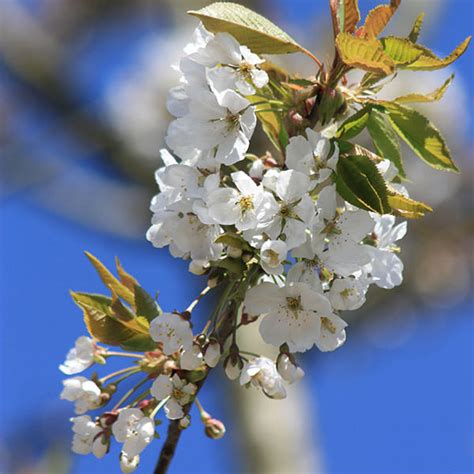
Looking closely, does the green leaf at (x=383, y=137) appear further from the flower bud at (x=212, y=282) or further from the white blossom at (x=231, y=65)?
the flower bud at (x=212, y=282)

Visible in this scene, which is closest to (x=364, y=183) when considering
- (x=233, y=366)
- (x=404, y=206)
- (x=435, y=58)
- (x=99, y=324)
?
(x=404, y=206)

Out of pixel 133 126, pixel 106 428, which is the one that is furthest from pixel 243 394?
pixel 106 428

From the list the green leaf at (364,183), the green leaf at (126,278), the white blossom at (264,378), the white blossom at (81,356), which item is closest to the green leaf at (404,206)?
the green leaf at (364,183)

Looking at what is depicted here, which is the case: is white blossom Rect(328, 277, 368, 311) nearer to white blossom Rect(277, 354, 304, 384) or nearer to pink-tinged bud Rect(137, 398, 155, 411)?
white blossom Rect(277, 354, 304, 384)

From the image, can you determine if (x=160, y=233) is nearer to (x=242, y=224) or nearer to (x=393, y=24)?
(x=242, y=224)

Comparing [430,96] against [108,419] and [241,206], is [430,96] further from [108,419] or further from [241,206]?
[108,419]

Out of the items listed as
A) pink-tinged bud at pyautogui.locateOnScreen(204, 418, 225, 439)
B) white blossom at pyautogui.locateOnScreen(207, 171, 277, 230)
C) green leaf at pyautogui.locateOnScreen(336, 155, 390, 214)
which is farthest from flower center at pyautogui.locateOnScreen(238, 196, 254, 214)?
pink-tinged bud at pyautogui.locateOnScreen(204, 418, 225, 439)
